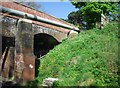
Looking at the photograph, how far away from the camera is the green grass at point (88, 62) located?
9977mm

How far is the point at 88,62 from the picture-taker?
11.2 m

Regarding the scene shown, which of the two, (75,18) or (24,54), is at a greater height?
(75,18)

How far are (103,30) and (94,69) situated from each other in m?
5.52

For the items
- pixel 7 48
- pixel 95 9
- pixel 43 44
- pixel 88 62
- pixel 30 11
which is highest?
pixel 95 9

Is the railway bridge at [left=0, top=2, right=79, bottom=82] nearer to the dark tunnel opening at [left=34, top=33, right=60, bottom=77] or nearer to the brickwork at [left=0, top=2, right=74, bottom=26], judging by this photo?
the brickwork at [left=0, top=2, right=74, bottom=26]

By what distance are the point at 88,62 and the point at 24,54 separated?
12.8 ft

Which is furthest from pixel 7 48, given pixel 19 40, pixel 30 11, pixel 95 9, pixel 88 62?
pixel 95 9

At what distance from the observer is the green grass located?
32.7ft

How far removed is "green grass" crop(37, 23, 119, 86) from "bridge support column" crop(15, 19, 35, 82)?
63cm

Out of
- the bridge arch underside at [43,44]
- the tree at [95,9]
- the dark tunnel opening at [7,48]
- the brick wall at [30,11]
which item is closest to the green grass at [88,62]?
the dark tunnel opening at [7,48]

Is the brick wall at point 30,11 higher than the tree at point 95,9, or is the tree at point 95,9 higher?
the tree at point 95,9

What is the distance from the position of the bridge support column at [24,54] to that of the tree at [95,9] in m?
9.78

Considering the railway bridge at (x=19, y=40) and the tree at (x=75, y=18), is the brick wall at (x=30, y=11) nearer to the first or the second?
the railway bridge at (x=19, y=40)

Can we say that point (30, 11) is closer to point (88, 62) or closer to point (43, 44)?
point (43, 44)
